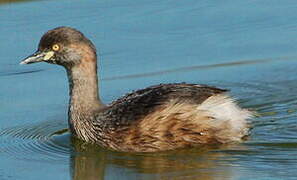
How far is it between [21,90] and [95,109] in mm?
1504

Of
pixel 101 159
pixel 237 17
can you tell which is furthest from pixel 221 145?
pixel 237 17

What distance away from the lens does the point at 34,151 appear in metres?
9.69

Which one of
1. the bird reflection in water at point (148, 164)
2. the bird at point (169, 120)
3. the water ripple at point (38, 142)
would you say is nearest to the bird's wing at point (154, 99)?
the bird at point (169, 120)

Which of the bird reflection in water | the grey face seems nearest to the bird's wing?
the bird reflection in water

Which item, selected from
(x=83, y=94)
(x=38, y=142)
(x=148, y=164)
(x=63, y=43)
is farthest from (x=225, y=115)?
(x=38, y=142)

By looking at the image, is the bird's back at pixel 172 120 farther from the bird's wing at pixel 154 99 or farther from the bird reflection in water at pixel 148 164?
the bird reflection in water at pixel 148 164

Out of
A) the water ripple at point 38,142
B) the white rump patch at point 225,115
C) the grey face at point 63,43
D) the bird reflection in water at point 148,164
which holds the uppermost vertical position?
the grey face at point 63,43

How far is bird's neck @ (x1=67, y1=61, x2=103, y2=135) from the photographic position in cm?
998

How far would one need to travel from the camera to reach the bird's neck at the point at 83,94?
32.8 ft

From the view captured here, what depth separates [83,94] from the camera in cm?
1005

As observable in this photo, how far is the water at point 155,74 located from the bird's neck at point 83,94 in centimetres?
20

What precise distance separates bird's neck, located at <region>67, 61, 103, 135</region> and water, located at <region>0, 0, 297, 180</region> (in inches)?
8.0

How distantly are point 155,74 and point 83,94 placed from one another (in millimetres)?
1564

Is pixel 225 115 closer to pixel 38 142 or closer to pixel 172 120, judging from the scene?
pixel 172 120
